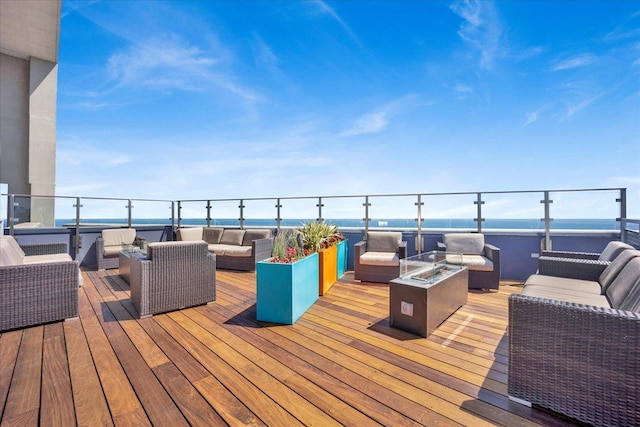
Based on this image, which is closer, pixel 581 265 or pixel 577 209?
pixel 581 265

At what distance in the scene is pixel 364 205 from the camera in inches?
233

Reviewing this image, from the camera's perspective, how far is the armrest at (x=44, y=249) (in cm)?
434

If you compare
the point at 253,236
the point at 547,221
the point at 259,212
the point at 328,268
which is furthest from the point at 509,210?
the point at 259,212

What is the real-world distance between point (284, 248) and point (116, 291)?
9.74 feet

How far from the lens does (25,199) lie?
19.0ft

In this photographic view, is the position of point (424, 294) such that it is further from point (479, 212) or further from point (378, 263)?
point (479, 212)

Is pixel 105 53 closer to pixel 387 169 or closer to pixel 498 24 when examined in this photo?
pixel 498 24

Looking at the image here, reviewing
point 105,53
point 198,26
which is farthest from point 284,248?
point 105,53

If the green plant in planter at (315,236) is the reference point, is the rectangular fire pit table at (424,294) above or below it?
below

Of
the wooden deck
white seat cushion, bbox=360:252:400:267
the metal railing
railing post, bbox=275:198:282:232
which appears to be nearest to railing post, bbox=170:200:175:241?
the metal railing

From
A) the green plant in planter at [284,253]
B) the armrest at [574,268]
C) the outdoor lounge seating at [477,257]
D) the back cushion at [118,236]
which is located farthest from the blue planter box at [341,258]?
the back cushion at [118,236]

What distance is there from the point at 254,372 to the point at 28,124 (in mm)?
12311

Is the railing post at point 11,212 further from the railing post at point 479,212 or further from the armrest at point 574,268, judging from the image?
the railing post at point 479,212

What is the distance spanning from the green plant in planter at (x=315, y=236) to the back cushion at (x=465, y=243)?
2175 mm
